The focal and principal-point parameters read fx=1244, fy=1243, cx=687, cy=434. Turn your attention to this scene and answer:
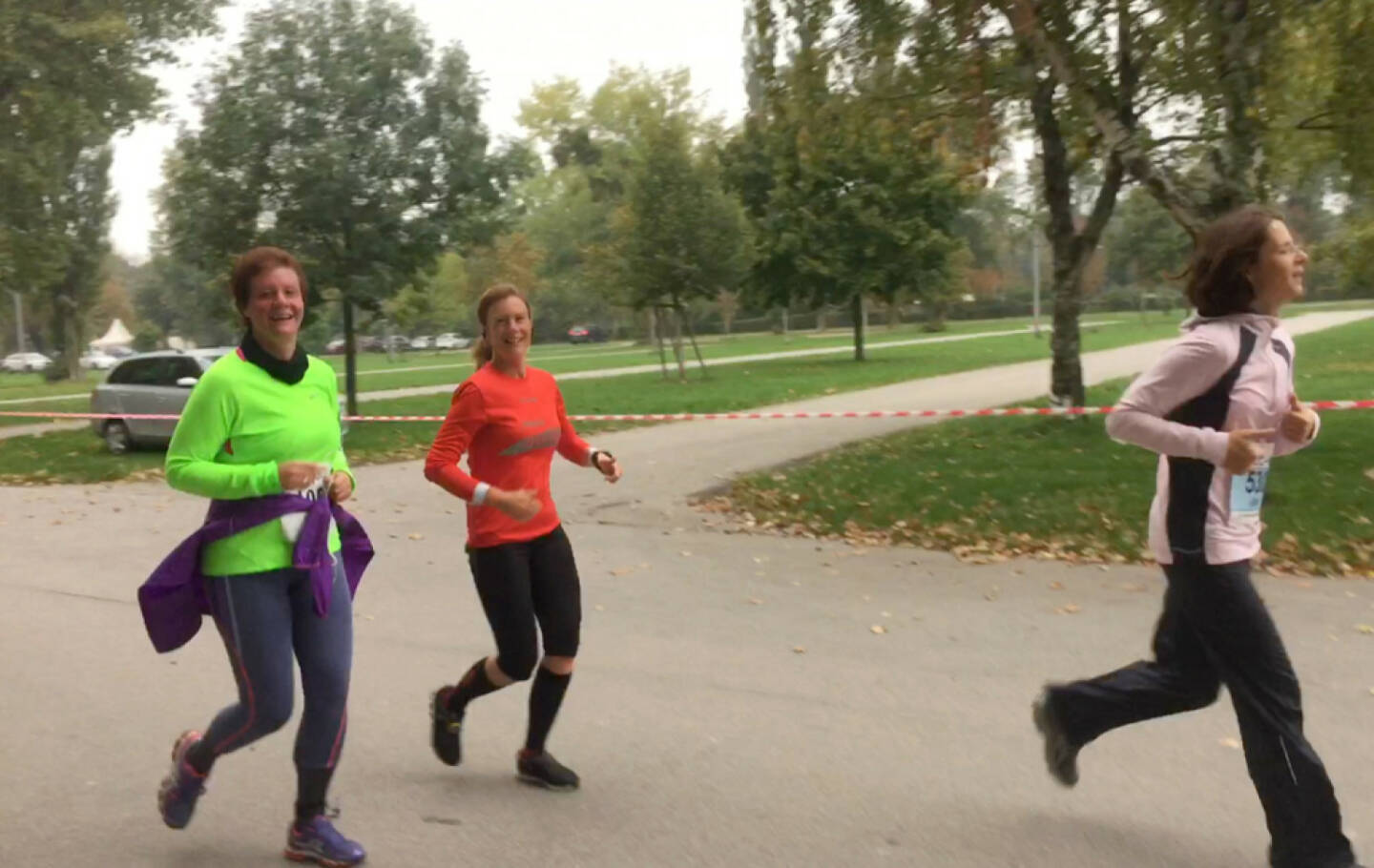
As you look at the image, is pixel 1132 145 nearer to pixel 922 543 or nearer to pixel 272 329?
pixel 922 543

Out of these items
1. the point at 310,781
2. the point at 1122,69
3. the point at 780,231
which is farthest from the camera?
the point at 780,231

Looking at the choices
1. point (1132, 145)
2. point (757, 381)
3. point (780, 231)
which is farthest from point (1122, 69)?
point (780, 231)

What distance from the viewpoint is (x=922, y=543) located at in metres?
8.77

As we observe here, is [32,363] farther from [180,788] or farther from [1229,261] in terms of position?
[1229,261]

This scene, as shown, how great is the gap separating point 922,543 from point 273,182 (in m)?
12.8

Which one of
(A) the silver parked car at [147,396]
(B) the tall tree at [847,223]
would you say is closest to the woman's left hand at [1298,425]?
(A) the silver parked car at [147,396]

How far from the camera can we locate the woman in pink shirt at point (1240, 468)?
3.22m

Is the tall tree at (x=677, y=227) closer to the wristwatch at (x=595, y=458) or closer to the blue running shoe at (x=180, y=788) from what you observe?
the wristwatch at (x=595, y=458)

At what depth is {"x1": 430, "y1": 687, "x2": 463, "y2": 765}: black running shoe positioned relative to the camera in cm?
438

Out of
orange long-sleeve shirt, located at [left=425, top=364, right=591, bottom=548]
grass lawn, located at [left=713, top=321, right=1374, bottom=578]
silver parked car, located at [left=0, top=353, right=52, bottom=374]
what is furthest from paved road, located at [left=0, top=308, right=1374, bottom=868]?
silver parked car, located at [left=0, top=353, right=52, bottom=374]

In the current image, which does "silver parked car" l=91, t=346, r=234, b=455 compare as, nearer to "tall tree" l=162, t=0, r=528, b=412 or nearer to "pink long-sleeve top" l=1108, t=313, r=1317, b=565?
"tall tree" l=162, t=0, r=528, b=412

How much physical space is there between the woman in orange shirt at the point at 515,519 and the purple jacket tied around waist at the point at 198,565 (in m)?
0.51

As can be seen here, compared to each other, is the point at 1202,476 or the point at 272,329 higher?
the point at 272,329

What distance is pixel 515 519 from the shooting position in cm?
386
